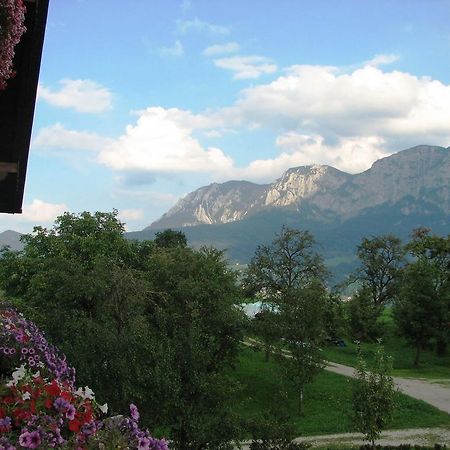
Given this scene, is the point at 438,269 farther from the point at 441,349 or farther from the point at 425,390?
the point at 425,390

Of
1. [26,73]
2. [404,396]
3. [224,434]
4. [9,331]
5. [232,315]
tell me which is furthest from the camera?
[404,396]

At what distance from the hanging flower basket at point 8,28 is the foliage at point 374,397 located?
19.8m

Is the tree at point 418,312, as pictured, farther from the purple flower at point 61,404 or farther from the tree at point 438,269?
the purple flower at point 61,404

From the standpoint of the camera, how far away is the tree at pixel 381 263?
252 feet

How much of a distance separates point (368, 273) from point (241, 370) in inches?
1499

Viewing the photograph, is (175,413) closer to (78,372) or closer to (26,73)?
(78,372)

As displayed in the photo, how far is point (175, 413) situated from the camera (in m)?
14.9

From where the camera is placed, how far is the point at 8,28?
477 cm

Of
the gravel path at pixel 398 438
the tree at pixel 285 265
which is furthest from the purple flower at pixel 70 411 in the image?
the tree at pixel 285 265

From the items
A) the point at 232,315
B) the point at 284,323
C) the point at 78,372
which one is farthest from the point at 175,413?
the point at 284,323

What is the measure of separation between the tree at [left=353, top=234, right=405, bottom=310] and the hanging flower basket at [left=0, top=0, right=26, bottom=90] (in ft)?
247

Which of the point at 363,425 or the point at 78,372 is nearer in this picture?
the point at 78,372

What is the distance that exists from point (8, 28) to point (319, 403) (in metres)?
36.2

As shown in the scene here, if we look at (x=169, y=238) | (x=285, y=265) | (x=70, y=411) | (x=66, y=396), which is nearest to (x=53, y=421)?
(x=70, y=411)
